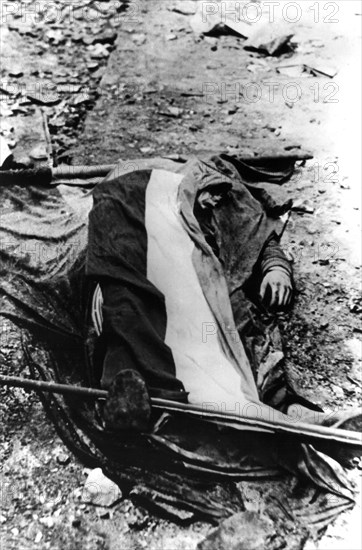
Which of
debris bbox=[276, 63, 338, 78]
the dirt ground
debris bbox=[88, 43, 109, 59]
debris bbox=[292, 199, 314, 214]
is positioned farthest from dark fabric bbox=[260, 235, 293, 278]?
debris bbox=[88, 43, 109, 59]

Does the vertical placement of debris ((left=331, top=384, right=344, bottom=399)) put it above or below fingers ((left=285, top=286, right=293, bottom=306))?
below

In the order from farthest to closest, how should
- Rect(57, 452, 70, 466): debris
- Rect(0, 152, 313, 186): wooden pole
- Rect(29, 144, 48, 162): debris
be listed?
Rect(29, 144, 48, 162): debris
Rect(0, 152, 313, 186): wooden pole
Rect(57, 452, 70, 466): debris

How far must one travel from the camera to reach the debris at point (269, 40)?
6039mm

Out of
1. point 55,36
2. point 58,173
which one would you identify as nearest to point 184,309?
point 58,173

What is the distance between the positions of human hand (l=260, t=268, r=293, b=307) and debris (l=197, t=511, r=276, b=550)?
123 centimetres

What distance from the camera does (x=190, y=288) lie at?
3.09 m

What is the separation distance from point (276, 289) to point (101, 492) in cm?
145

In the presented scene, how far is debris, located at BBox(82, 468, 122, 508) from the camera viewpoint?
2688 mm

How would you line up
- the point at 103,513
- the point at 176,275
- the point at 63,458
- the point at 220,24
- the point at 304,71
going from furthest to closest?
1. the point at 220,24
2. the point at 304,71
3. the point at 176,275
4. the point at 63,458
5. the point at 103,513

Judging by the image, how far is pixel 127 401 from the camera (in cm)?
262

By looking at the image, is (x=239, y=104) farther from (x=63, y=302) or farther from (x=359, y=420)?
(x=359, y=420)

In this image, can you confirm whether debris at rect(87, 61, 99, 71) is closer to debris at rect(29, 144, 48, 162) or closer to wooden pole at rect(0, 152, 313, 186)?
debris at rect(29, 144, 48, 162)

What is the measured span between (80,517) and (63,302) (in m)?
1.13

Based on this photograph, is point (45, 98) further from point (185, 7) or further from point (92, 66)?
point (185, 7)
